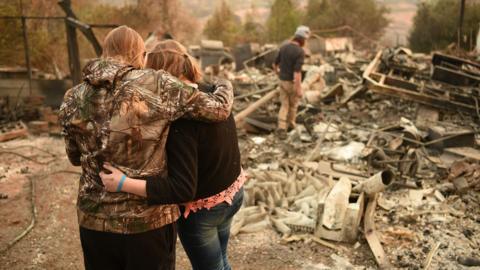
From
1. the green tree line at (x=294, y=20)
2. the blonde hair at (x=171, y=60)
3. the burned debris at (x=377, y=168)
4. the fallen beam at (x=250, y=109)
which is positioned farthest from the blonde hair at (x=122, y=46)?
the green tree line at (x=294, y=20)

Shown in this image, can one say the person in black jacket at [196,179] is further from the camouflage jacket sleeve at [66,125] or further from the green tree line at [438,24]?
the green tree line at [438,24]

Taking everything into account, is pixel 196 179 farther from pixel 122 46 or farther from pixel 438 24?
pixel 438 24

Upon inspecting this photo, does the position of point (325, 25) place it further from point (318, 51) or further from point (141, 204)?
point (141, 204)

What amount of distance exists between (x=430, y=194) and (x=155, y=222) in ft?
15.3

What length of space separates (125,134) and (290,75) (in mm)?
6962

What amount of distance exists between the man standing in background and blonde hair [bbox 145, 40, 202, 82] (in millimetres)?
6334

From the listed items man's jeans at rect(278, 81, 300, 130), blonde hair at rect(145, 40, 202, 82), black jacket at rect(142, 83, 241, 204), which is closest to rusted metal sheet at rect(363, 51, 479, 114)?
man's jeans at rect(278, 81, 300, 130)

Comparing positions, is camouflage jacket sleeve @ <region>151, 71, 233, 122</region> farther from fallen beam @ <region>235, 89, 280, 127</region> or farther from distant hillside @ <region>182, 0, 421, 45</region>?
distant hillside @ <region>182, 0, 421, 45</region>

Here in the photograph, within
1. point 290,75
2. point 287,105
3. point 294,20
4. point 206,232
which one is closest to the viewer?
point 206,232

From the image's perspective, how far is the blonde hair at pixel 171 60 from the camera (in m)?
2.13

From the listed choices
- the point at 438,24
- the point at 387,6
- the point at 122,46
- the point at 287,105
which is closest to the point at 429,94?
the point at 287,105

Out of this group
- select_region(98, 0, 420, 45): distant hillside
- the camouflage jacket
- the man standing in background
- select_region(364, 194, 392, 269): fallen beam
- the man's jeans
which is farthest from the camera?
select_region(98, 0, 420, 45): distant hillside

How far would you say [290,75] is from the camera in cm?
855

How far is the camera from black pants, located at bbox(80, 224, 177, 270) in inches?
77.2
